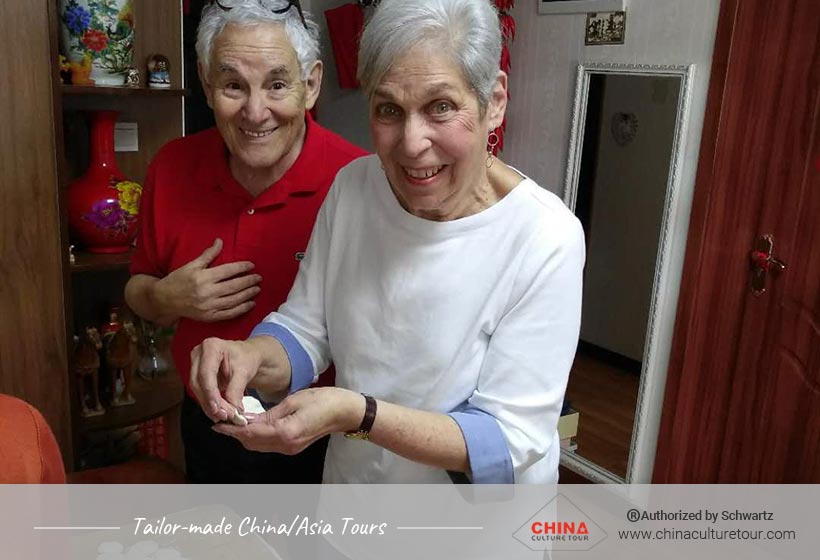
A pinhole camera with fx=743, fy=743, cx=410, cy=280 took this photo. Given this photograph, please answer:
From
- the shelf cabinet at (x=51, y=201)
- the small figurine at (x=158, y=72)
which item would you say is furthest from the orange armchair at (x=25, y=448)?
the small figurine at (x=158, y=72)

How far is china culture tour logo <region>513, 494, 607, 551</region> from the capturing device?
3.50 feet

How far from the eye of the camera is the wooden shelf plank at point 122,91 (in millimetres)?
1922

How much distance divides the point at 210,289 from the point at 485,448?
62cm

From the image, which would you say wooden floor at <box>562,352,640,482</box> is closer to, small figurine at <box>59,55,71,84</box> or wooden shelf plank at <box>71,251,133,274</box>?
wooden shelf plank at <box>71,251,133,274</box>

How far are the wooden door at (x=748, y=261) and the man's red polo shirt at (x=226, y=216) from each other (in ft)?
4.58

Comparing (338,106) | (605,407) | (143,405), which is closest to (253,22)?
(143,405)

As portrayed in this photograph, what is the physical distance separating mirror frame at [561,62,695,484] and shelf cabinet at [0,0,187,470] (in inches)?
56.0

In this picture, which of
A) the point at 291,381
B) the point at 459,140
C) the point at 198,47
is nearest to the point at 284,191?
the point at 198,47

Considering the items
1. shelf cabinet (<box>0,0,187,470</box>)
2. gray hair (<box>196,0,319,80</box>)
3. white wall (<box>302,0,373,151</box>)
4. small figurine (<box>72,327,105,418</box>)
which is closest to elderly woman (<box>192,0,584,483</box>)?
gray hair (<box>196,0,319,80</box>)

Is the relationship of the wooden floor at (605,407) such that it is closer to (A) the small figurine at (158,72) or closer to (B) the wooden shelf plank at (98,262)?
(B) the wooden shelf plank at (98,262)

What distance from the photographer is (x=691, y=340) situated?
8.18ft

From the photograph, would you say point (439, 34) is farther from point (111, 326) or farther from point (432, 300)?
point (111, 326)

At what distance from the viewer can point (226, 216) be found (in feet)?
4.66

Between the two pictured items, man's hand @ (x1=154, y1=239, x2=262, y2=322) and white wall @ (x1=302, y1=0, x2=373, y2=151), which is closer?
man's hand @ (x1=154, y1=239, x2=262, y2=322)
